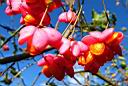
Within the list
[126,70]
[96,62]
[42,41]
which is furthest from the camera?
[126,70]

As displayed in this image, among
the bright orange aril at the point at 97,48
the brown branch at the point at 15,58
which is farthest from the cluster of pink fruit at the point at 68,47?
the brown branch at the point at 15,58

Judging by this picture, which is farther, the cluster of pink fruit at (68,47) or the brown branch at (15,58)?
the brown branch at (15,58)

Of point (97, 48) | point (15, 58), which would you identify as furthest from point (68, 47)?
point (15, 58)

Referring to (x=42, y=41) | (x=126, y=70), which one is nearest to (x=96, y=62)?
(x=42, y=41)

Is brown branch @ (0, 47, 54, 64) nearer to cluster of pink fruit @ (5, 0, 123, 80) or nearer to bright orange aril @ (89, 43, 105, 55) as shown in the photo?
cluster of pink fruit @ (5, 0, 123, 80)

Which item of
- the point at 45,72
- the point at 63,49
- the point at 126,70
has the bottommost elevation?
the point at 126,70

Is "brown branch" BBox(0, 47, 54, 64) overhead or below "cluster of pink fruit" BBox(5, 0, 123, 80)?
below

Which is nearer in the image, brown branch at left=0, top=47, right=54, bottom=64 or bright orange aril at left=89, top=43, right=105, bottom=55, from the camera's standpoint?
bright orange aril at left=89, top=43, right=105, bottom=55

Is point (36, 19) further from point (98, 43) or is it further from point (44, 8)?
point (98, 43)

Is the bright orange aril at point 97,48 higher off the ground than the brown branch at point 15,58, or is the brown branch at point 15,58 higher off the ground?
the bright orange aril at point 97,48

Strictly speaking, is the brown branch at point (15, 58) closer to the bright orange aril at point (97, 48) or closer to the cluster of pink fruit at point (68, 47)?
the cluster of pink fruit at point (68, 47)

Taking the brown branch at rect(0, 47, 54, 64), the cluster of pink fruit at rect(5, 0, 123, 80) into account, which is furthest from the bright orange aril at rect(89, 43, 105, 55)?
the brown branch at rect(0, 47, 54, 64)

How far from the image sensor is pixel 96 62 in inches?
49.3

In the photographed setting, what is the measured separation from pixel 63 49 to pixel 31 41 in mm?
90
